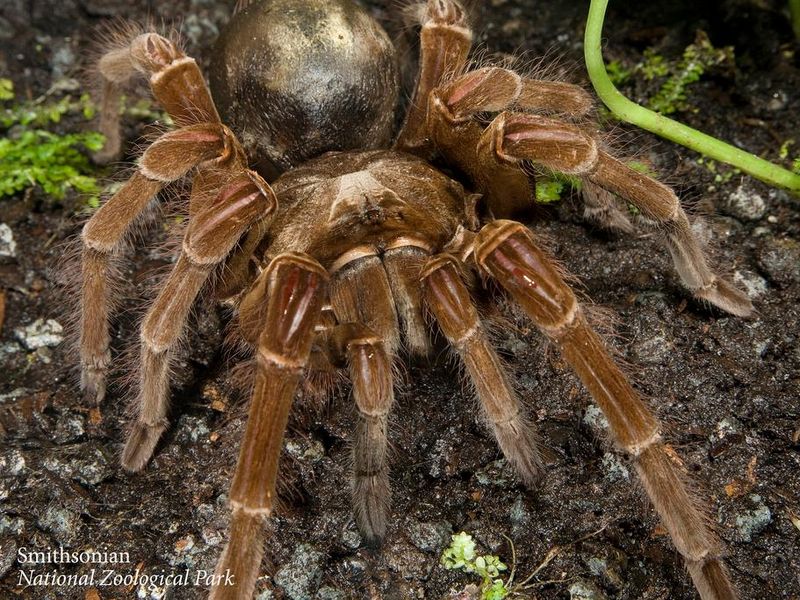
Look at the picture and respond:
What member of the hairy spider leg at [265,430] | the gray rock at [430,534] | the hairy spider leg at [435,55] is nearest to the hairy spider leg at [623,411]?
the hairy spider leg at [265,430]

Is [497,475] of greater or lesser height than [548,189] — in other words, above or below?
below

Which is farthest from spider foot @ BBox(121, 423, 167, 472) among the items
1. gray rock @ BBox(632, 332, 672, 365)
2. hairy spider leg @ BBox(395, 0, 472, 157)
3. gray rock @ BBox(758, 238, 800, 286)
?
gray rock @ BBox(758, 238, 800, 286)

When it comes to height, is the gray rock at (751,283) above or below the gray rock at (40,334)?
above

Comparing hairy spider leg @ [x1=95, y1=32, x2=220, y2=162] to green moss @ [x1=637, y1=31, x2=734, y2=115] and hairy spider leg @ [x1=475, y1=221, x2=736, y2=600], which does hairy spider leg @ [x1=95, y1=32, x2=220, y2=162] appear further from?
green moss @ [x1=637, y1=31, x2=734, y2=115]

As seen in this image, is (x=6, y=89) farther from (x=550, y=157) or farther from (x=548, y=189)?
(x=550, y=157)

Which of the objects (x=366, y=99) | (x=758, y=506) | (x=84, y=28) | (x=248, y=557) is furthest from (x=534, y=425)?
(x=84, y=28)

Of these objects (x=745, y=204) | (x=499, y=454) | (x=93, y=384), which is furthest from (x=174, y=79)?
(x=745, y=204)

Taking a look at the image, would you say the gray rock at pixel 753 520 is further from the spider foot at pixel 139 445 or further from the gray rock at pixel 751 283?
the spider foot at pixel 139 445
